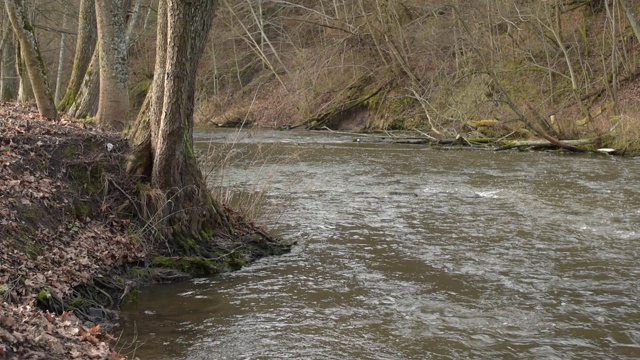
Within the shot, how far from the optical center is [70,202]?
9.46 metres

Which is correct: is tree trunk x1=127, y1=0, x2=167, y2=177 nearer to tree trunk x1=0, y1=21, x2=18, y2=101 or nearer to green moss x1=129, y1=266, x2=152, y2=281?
green moss x1=129, y1=266, x2=152, y2=281

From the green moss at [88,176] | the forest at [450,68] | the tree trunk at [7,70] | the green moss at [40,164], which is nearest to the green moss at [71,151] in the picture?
the green moss at [88,176]

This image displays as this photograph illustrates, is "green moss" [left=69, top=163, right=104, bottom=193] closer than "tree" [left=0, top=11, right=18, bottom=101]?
Yes

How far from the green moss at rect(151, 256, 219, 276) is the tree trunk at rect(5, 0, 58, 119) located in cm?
466

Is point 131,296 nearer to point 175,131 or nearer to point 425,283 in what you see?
point 175,131

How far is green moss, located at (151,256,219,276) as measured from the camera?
9.72 meters

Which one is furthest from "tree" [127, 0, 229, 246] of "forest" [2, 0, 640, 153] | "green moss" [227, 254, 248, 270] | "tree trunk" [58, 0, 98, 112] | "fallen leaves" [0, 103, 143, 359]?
"forest" [2, 0, 640, 153]

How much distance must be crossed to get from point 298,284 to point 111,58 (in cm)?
651

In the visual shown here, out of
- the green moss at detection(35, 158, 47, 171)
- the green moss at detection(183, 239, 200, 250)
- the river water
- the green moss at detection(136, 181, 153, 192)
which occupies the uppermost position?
the green moss at detection(35, 158, 47, 171)

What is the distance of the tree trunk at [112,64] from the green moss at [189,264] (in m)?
4.22

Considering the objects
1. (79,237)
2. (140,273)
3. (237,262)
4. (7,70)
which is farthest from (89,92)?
(7,70)

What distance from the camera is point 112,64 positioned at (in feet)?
44.6

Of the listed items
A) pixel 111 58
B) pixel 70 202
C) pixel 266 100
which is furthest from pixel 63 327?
pixel 266 100

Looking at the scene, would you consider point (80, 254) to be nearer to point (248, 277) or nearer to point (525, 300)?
point (248, 277)
